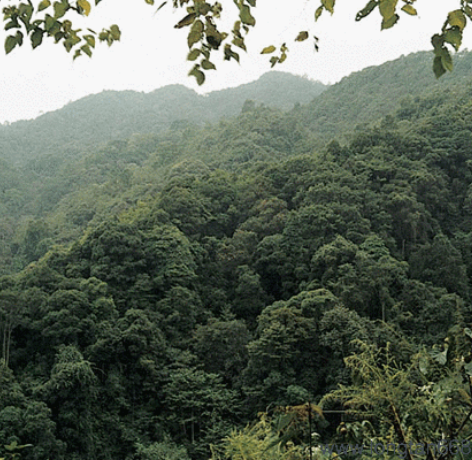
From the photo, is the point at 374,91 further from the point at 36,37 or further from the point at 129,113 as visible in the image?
the point at 36,37

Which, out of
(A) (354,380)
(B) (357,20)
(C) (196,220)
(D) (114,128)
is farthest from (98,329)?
(D) (114,128)

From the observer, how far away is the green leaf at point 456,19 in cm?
109

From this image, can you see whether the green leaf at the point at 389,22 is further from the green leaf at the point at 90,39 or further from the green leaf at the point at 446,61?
the green leaf at the point at 90,39

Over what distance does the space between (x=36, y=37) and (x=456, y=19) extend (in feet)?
3.26

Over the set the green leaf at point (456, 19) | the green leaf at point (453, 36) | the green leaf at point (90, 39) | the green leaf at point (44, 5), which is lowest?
the green leaf at point (453, 36)

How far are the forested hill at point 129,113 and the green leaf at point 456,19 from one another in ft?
160

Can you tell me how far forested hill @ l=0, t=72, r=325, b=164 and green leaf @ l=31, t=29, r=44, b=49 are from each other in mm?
48137

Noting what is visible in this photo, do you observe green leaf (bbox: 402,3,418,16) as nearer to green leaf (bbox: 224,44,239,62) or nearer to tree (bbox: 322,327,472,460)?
green leaf (bbox: 224,44,239,62)

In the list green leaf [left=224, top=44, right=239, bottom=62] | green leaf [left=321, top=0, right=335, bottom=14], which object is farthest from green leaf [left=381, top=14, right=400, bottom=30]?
green leaf [left=224, top=44, right=239, bottom=62]

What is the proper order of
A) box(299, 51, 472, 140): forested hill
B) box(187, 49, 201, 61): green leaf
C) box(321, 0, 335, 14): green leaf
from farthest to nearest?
box(299, 51, 472, 140): forested hill → box(187, 49, 201, 61): green leaf → box(321, 0, 335, 14): green leaf

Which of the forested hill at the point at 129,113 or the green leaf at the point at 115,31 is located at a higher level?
the forested hill at the point at 129,113

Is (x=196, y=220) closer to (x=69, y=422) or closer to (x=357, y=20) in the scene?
(x=69, y=422)

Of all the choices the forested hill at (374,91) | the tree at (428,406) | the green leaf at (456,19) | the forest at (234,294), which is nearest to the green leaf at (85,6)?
the green leaf at (456,19)

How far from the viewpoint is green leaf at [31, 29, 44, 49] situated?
1.49 meters
